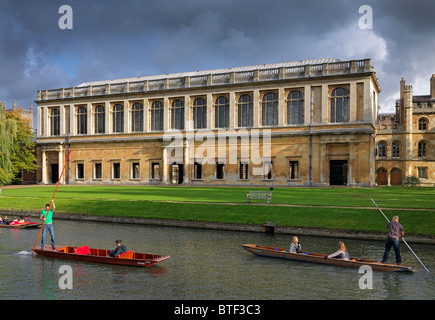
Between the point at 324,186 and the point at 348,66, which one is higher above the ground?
the point at 348,66

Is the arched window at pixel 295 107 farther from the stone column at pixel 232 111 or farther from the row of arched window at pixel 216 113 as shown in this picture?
the stone column at pixel 232 111

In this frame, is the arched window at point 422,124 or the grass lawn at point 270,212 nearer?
the grass lawn at point 270,212

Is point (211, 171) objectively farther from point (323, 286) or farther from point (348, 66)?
point (323, 286)

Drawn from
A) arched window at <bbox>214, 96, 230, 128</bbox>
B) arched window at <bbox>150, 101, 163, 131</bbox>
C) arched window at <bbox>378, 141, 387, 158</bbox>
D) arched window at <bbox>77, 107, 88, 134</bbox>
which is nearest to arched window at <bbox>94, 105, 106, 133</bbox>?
arched window at <bbox>77, 107, 88, 134</bbox>

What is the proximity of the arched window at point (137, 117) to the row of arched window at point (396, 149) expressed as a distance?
3963 cm

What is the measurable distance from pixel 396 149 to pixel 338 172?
2086cm

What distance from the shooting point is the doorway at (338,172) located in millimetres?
51375

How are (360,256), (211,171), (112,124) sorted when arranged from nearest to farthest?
(360,256) < (211,171) < (112,124)

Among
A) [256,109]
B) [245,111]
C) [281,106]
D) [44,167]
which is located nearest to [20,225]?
[256,109]

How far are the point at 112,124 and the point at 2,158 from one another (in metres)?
23.0

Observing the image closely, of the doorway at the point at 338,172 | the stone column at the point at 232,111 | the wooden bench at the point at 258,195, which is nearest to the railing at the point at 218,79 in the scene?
the stone column at the point at 232,111

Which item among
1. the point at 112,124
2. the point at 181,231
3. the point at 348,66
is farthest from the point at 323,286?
the point at 112,124

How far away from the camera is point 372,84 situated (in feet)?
171
